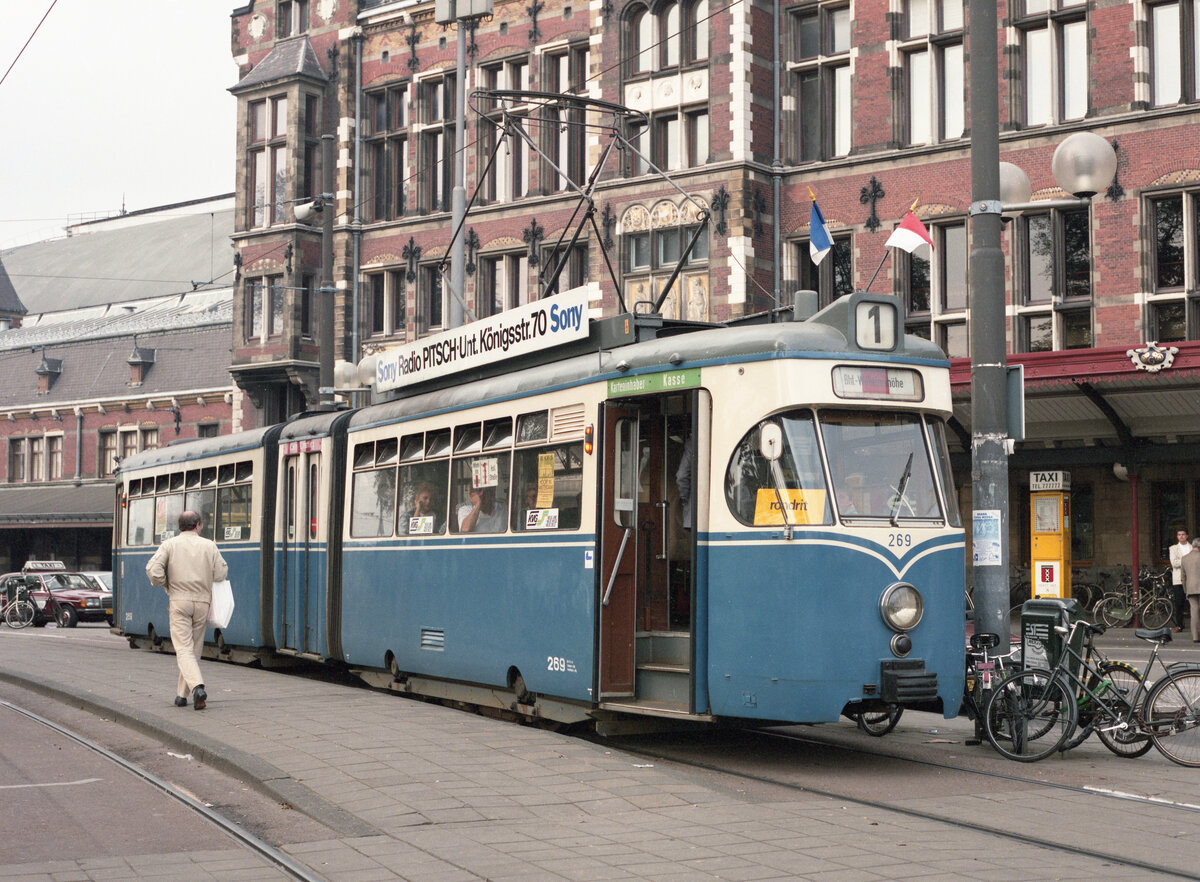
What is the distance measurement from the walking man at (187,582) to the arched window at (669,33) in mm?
20384

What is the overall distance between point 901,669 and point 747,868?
10.3ft

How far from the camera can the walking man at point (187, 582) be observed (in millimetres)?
12406

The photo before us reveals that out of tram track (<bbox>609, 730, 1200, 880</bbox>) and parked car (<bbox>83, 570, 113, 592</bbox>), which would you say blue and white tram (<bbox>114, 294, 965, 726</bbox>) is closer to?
tram track (<bbox>609, 730, 1200, 880</bbox>)

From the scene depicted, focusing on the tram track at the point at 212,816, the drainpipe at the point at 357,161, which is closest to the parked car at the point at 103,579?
the drainpipe at the point at 357,161

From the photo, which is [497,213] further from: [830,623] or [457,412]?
[830,623]

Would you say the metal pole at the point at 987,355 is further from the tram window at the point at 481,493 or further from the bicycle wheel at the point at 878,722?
the tram window at the point at 481,493

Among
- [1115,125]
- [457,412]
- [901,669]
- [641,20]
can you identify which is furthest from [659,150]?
[901,669]

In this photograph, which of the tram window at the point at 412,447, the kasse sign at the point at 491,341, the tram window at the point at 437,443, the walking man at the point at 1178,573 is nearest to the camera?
the kasse sign at the point at 491,341

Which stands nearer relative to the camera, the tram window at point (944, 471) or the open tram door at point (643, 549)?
the tram window at point (944, 471)

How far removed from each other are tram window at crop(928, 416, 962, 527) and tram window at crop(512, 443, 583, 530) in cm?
249

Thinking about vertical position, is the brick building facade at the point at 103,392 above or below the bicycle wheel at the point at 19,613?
above

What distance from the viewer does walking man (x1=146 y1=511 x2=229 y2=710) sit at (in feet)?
40.7

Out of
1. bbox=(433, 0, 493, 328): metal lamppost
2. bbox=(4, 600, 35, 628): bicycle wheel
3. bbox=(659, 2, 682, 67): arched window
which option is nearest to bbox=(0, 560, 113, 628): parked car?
bbox=(4, 600, 35, 628): bicycle wheel

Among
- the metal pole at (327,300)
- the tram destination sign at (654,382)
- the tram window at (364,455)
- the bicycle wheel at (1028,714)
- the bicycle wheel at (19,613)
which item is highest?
the metal pole at (327,300)
